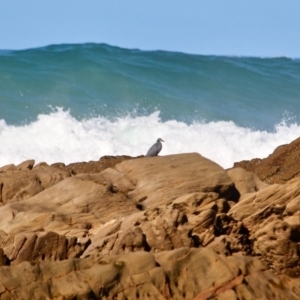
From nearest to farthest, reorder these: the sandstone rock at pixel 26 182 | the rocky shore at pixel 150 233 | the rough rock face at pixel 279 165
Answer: the rocky shore at pixel 150 233 → the sandstone rock at pixel 26 182 → the rough rock face at pixel 279 165

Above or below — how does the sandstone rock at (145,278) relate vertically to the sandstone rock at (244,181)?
below

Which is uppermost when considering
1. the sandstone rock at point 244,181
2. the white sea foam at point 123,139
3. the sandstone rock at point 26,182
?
the sandstone rock at point 244,181

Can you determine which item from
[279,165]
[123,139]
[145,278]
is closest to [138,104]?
[123,139]

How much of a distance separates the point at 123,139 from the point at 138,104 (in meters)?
2.67

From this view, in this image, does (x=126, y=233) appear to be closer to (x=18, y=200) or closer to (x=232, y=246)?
(x=232, y=246)

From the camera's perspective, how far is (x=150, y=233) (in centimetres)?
891

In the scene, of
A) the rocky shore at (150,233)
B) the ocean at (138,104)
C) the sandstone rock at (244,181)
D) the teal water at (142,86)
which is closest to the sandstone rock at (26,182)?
the rocky shore at (150,233)

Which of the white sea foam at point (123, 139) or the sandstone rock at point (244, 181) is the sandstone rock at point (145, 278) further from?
the white sea foam at point (123, 139)

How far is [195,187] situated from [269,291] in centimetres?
214

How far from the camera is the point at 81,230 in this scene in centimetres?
948

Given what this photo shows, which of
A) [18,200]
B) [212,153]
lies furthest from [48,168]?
[212,153]

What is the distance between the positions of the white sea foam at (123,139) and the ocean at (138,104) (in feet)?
0.06

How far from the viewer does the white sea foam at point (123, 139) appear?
686 inches

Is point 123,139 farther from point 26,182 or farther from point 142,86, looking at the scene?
point 26,182
